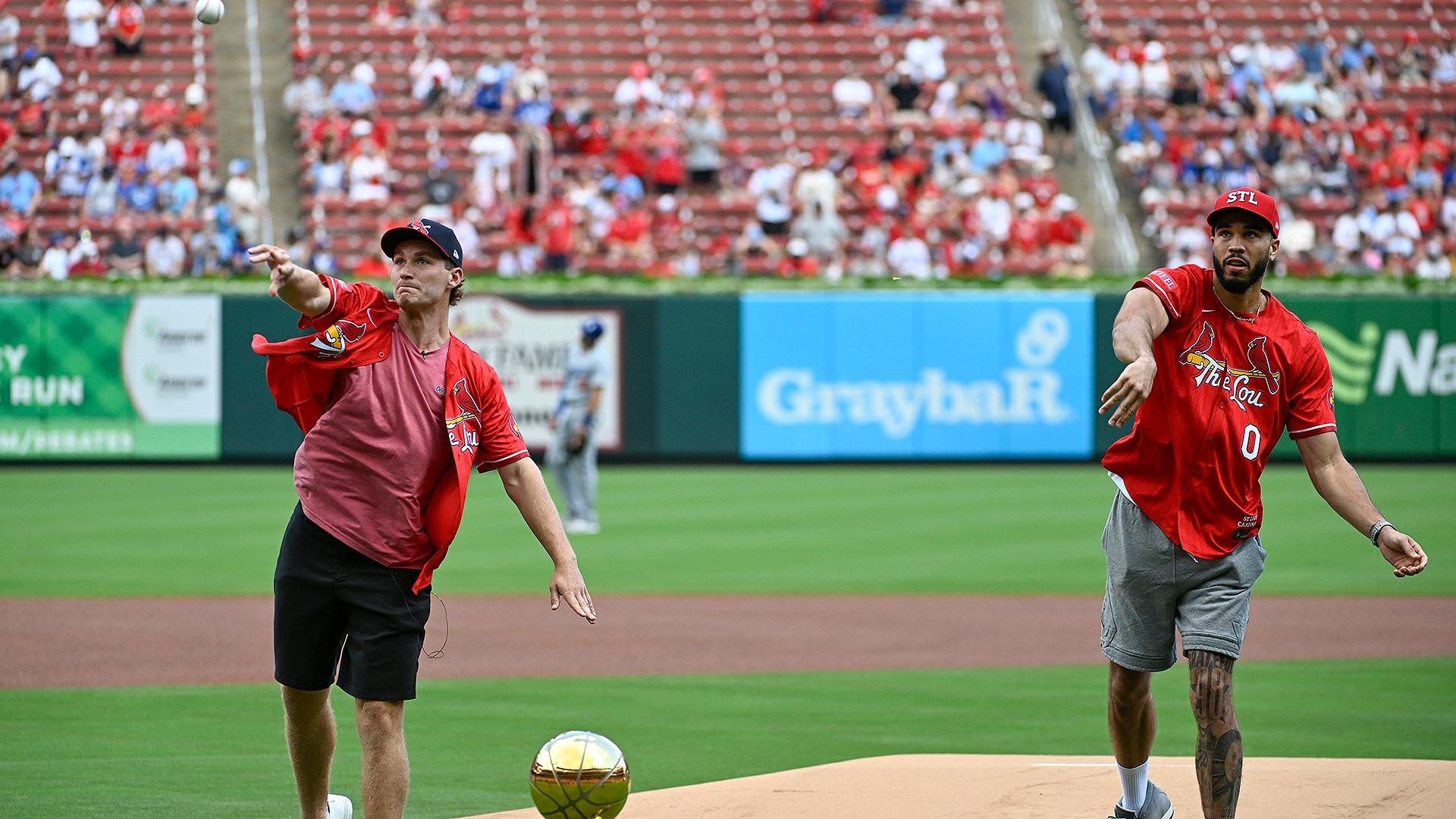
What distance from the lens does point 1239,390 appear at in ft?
20.6

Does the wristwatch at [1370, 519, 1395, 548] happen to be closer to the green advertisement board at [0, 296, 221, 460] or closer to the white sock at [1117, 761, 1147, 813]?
the white sock at [1117, 761, 1147, 813]

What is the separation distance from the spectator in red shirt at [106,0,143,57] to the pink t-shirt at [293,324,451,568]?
25.5 m

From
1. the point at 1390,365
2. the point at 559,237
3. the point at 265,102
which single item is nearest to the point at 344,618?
the point at 559,237

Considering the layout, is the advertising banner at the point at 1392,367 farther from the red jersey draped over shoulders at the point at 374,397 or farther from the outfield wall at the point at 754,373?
the red jersey draped over shoulders at the point at 374,397

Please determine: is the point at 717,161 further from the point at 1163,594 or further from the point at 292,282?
the point at 292,282

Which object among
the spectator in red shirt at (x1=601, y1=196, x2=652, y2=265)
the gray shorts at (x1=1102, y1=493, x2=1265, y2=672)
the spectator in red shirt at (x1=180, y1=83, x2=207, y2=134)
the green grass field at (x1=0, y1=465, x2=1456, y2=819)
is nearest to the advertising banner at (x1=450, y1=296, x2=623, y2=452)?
the green grass field at (x1=0, y1=465, x2=1456, y2=819)

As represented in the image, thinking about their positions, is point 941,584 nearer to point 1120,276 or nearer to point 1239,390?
point 1239,390

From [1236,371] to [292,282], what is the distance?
3.11 meters

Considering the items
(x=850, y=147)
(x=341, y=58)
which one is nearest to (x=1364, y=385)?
(x=850, y=147)

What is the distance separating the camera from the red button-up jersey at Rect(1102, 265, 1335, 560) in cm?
625

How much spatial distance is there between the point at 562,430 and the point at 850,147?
1357 centimetres

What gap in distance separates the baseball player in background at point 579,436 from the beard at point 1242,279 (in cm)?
1164

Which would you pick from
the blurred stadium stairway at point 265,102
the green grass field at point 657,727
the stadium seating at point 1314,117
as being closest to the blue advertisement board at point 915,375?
the stadium seating at point 1314,117

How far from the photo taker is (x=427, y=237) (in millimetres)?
5891
